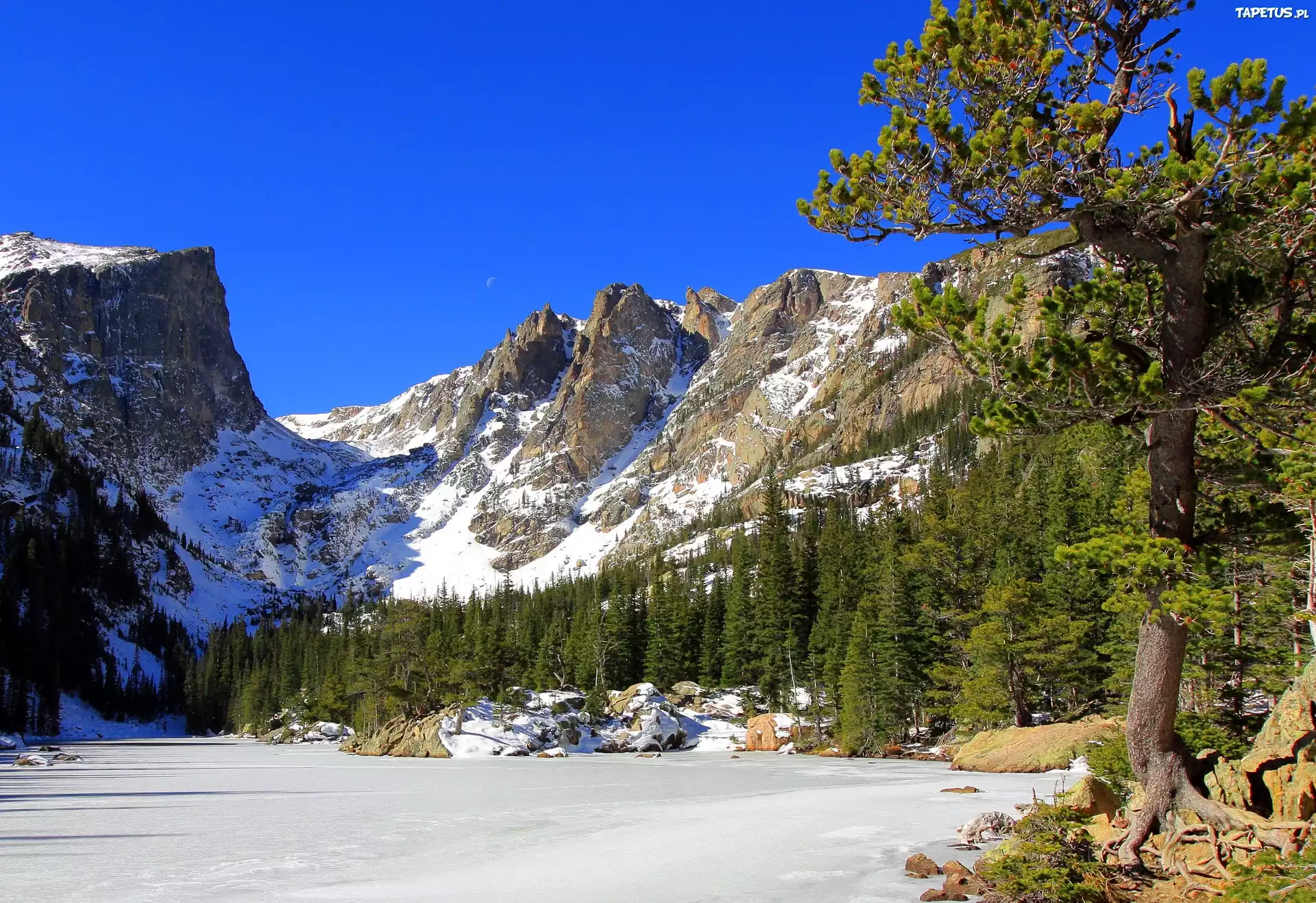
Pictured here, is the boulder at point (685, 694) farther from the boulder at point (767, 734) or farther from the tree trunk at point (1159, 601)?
the tree trunk at point (1159, 601)

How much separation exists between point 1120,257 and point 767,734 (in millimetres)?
46722

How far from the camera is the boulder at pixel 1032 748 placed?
27.2 metres

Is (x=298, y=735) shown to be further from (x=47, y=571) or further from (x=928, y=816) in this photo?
(x=928, y=816)

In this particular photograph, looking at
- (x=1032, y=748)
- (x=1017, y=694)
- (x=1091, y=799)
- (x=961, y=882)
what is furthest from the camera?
(x=1017, y=694)

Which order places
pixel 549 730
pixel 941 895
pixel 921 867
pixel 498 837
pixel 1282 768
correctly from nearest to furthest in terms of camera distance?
1. pixel 941 895
2. pixel 1282 768
3. pixel 921 867
4. pixel 498 837
5. pixel 549 730

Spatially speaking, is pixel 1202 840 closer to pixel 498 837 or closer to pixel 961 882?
pixel 961 882

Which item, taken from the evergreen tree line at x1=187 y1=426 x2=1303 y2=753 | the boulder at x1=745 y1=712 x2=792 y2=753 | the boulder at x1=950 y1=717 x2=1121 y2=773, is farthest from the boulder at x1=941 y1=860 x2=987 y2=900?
the boulder at x1=745 y1=712 x2=792 y2=753

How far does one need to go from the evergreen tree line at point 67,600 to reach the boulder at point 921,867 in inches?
4458

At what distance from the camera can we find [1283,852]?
834 cm

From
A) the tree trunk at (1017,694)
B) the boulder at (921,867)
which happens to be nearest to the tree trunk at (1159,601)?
the boulder at (921,867)

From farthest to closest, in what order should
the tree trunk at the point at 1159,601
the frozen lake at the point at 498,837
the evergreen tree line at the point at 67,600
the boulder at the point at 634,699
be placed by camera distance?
the evergreen tree line at the point at 67,600
the boulder at the point at 634,699
the frozen lake at the point at 498,837
the tree trunk at the point at 1159,601

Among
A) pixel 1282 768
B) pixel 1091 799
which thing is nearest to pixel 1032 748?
pixel 1091 799

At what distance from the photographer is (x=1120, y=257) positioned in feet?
33.7

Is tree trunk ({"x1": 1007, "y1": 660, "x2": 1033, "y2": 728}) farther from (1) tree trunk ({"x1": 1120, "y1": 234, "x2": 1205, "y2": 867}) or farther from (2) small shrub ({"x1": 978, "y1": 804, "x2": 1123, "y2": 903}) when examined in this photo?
(2) small shrub ({"x1": 978, "y1": 804, "x2": 1123, "y2": 903})
